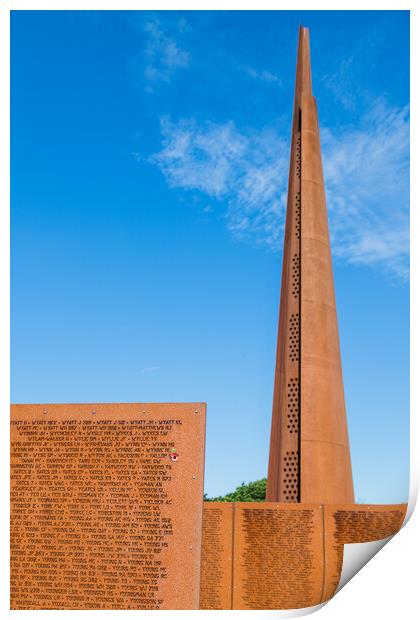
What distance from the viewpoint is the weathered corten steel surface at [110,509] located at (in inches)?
265

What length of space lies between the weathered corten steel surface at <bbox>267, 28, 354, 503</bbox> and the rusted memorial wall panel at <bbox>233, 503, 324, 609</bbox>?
142 inches

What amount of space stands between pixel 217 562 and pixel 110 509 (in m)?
6.04

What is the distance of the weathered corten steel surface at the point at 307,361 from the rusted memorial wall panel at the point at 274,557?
362cm

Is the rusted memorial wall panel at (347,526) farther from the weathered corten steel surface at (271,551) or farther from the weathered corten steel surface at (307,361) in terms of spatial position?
the weathered corten steel surface at (307,361)

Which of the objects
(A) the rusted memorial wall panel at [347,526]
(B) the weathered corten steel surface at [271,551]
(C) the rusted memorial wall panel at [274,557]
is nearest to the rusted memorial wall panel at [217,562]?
(B) the weathered corten steel surface at [271,551]

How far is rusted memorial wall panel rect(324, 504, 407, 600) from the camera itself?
12.3 m

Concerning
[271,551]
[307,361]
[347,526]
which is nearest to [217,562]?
[271,551]

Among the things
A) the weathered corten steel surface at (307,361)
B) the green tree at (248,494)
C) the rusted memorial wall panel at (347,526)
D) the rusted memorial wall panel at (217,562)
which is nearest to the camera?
the rusted memorial wall panel at (217,562)

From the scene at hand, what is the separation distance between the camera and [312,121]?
64.5 ft

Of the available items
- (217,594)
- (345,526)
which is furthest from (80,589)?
(345,526)

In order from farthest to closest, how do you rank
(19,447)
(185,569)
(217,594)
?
(217,594), (19,447), (185,569)

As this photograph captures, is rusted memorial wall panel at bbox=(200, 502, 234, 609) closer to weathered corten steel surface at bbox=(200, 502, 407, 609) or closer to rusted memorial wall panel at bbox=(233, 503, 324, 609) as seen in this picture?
weathered corten steel surface at bbox=(200, 502, 407, 609)

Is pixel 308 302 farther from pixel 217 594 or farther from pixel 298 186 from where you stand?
pixel 217 594

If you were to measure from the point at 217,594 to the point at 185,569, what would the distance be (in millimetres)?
→ 6109
